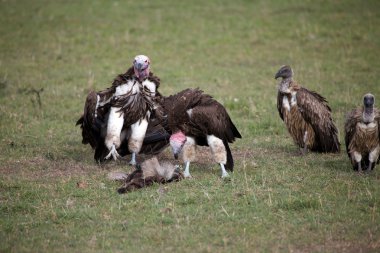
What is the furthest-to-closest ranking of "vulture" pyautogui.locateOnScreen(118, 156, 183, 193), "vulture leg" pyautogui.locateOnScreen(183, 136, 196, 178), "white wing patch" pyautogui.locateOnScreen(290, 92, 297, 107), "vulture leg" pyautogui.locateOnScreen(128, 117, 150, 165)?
"white wing patch" pyautogui.locateOnScreen(290, 92, 297, 107), "vulture leg" pyautogui.locateOnScreen(128, 117, 150, 165), "vulture leg" pyautogui.locateOnScreen(183, 136, 196, 178), "vulture" pyautogui.locateOnScreen(118, 156, 183, 193)

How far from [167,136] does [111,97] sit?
36.7 inches

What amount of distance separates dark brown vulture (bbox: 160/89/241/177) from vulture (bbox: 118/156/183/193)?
18 cm

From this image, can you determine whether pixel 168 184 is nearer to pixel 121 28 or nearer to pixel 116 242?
pixel 116 242

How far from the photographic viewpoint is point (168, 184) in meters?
8.36

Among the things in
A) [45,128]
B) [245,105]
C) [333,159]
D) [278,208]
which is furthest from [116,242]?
[245,105]

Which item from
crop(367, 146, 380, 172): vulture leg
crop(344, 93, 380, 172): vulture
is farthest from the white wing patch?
crop(367, 146, 380, 172): vulture leg

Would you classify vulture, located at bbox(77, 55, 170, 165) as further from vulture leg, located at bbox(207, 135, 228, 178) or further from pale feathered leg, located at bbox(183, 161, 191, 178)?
vulture leg, located at bbox(207, 135, 228, 178)

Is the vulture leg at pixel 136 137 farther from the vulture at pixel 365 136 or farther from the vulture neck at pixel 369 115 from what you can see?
the vulture neck at pixel 369 115

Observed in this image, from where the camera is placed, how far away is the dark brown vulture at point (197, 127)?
8.62 m

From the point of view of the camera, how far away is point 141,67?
30.5ft

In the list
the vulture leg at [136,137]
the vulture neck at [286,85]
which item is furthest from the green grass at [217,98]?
the vulture neck at [286,85]

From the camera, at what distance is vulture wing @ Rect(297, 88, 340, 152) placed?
32.3 feet

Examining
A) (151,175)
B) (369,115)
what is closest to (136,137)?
(151,175)

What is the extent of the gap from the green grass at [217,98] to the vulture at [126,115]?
1.42 feet
